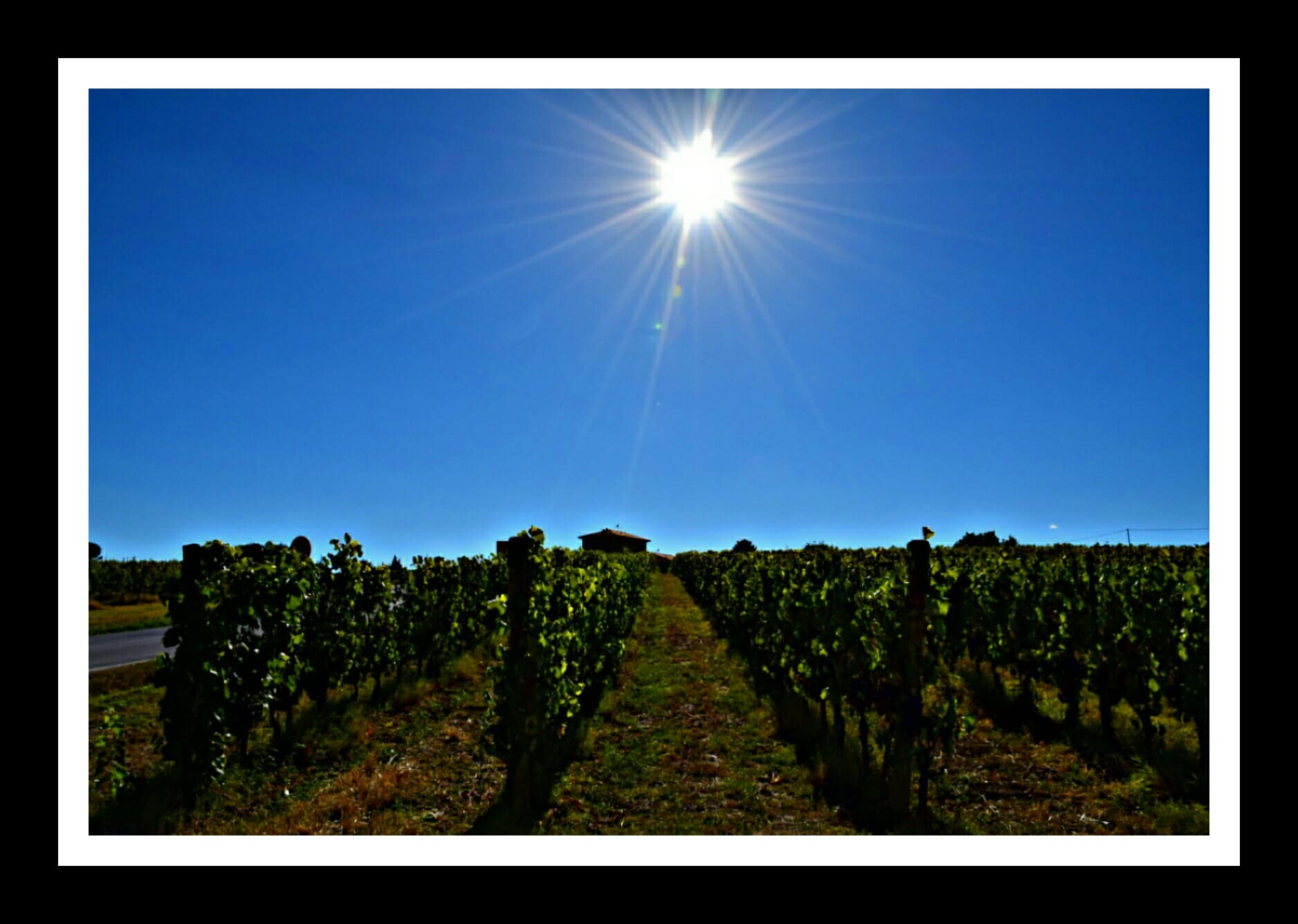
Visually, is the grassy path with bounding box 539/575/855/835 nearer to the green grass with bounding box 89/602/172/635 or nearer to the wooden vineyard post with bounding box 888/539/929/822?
the wooden vineyard post with bounding box 888/539/929/822

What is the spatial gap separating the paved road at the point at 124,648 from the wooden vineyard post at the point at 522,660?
9168mm

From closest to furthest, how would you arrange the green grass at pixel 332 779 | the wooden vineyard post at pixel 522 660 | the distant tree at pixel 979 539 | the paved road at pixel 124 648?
the green grass at pixel 332 779
the wooden vineyard post at pixel 522 660
the paved road at pixel 124 648
the distant tree at pixel 979 539

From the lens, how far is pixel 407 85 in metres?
2.98

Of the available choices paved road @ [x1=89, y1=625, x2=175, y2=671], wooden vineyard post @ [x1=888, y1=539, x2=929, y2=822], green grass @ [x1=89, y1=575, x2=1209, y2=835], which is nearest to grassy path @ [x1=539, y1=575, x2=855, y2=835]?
green grass @ [x1=89, y1=575, x2=1209, y2=835]

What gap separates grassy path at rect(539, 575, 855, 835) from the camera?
4914 mm

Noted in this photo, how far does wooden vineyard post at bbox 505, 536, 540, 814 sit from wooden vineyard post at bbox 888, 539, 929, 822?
3.39 metres

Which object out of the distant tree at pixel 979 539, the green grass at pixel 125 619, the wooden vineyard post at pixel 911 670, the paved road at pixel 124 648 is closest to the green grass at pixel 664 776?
the wooden vineyard post at pixel 911 670

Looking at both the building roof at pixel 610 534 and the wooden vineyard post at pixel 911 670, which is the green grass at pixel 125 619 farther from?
the building roof at pixel 610 534

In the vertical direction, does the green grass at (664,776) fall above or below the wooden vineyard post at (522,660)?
below

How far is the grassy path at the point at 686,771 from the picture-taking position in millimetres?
4914

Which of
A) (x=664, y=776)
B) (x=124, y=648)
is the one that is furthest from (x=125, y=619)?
(x=664, y=776)

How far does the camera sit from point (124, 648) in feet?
45.1

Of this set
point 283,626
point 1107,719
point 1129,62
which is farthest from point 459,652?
point 1129,62

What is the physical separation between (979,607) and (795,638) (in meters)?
4.18
